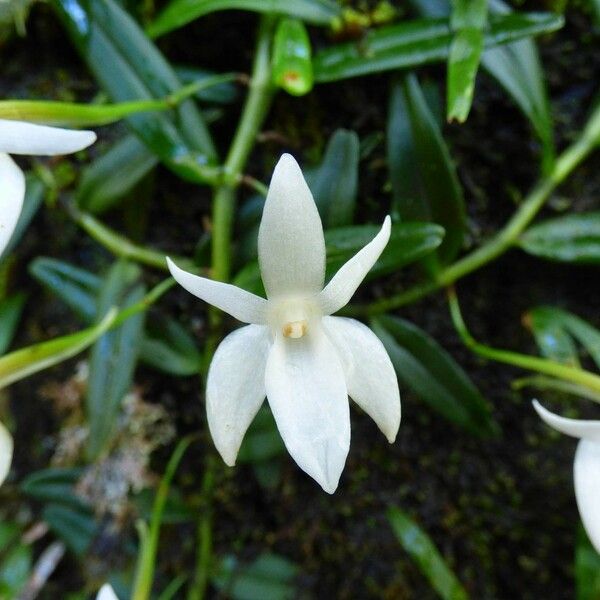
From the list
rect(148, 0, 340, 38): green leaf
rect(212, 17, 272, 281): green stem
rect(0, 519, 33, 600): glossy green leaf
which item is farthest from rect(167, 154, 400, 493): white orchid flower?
rect(0, 519, 33, 600): glossy green leaf

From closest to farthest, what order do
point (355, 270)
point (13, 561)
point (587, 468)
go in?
point (355, 270), point (587, 468), point (13, 561)

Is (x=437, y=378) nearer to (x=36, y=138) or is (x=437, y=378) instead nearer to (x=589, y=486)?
(x=589, y=486)

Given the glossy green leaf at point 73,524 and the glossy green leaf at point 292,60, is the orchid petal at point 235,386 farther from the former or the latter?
the glossy green leaf at point 73,524

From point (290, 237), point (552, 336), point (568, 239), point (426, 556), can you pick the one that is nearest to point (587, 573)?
point (426, 556)

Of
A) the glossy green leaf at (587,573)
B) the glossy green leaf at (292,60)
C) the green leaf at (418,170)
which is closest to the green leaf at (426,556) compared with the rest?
the glossy green leaf at (587,573)

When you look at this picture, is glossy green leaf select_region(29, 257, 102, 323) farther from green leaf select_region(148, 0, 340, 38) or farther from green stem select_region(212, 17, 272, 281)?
green leaf select_region(148, 0, 340, 38)

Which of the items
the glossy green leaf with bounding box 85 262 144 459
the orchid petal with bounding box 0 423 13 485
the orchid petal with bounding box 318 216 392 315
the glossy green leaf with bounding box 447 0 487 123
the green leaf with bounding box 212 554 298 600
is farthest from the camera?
the green leaf with bounding box 212 554 298 600

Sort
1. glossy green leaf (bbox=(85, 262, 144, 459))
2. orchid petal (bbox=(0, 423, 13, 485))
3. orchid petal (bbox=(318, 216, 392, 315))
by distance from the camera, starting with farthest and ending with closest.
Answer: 1. glossy green leaf (bbox=(85, 262, 144, 459))
2. orchid petal (bbox=(0, 423, 13, 485))
3. orchid petal (bbox=(318, 216, 392, 315))
